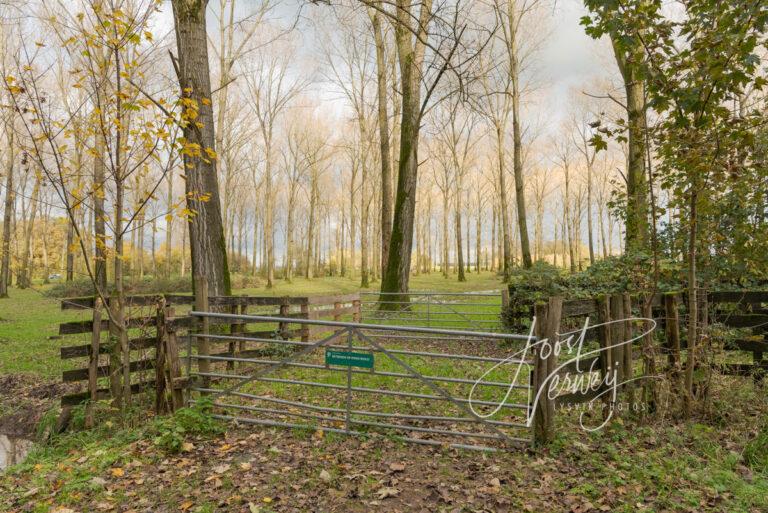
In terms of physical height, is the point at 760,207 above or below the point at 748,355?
above

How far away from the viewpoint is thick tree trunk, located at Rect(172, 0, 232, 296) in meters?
8.91

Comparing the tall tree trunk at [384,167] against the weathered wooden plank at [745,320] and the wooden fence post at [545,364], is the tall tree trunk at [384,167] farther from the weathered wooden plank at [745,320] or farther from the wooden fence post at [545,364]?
the wooden fence post at [545,364]

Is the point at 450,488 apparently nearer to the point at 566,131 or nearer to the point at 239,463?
the point at 239,463

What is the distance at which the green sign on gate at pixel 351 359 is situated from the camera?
5.23m

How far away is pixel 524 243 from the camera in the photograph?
837 inches

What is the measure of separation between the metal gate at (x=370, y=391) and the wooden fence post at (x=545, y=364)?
14 cm

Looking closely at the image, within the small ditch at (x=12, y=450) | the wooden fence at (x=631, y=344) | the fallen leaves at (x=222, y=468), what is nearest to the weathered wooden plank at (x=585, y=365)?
the wooden fence at (x=631, y=344)

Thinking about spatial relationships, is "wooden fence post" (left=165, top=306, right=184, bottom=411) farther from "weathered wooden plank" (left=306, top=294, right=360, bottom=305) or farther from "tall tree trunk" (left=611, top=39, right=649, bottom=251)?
"tall tree trunk" (left=611, top=39, right=649, bottom=251)

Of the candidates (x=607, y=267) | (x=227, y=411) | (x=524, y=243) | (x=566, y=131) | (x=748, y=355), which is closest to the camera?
(x=227, y=411)

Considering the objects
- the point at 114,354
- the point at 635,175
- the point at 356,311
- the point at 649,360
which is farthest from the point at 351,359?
the point at 635,175

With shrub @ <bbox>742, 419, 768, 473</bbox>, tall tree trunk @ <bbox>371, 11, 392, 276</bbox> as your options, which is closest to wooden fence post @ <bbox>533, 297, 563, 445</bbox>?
shrub @ <bbox>742, 419, 768, 473</bbox>

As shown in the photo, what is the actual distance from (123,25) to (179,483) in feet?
16.4

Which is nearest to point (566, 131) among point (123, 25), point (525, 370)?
point (525, 370)

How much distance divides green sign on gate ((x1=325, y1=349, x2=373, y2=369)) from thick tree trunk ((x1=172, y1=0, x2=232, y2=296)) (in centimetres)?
463
